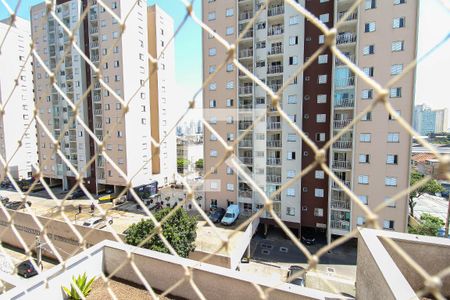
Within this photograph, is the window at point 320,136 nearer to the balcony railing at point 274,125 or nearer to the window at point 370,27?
the balcony railing at point 274,125

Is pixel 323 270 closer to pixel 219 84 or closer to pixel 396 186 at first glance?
pixel 396 186

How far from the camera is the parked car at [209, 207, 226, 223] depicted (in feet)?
23.7

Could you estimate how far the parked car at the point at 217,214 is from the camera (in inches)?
284

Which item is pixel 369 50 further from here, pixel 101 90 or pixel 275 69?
pixel 101 90

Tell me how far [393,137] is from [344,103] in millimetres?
1509

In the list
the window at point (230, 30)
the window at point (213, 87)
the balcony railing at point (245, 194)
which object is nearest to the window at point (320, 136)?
the balcony railing at point (245, 194)

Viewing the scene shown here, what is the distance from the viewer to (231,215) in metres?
7.15

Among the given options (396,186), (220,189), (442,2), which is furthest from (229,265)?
(442,2)

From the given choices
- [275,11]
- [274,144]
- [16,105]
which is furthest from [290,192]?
[16,105]

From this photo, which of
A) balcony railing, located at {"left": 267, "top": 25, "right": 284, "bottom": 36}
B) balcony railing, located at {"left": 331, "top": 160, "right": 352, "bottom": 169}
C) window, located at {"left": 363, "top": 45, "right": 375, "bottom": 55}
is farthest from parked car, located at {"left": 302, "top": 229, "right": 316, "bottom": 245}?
balcony railing, located at {"left": 267, "top": 25, "right": 284, "bottom": 36}

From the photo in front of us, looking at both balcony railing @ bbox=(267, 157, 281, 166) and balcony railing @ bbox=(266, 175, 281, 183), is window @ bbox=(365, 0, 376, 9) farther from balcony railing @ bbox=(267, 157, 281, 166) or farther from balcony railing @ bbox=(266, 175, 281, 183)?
balcony railing @ bbox=(266, 175, 281, 183)

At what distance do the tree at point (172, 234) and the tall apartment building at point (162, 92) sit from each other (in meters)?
6.63

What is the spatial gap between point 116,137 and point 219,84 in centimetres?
532

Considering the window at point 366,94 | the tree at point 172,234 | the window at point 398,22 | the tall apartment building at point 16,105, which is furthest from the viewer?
the tall apartment building at point 16,105
